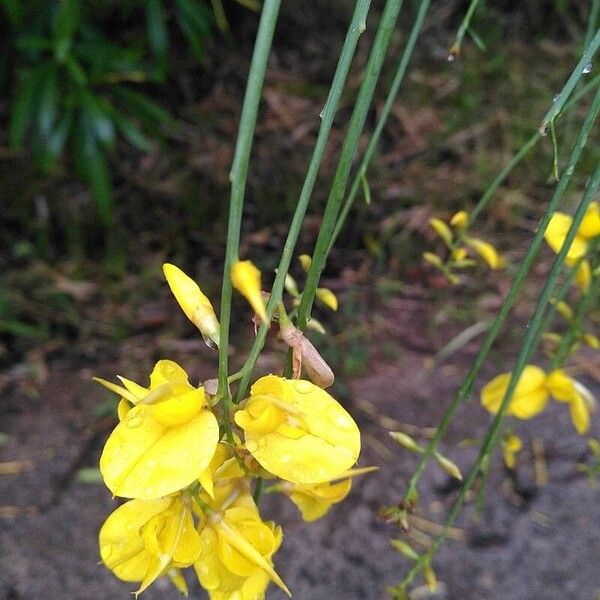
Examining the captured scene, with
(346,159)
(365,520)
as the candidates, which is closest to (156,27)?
(365,520)

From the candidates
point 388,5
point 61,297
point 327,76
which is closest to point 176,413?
point 388,5

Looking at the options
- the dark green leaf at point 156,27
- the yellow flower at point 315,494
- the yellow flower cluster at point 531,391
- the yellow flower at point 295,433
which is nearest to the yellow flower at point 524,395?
the yellow flower cluster at point 531,391

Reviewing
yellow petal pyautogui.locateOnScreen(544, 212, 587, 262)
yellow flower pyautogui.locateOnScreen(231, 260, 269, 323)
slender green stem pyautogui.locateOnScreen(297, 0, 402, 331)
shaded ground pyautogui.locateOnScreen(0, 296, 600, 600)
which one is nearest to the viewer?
yellow flower pyautogui.locateOnScreen(231, 260, 269, 323)

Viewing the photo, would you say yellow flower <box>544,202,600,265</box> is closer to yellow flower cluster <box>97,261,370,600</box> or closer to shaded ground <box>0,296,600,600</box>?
yellow flower cluster <box>97,261,370,600</box>

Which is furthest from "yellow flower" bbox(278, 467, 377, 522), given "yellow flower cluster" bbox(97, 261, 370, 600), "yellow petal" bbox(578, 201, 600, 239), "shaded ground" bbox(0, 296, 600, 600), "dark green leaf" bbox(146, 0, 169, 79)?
"dark green leaf" bbox(146, 0, 169, 79)

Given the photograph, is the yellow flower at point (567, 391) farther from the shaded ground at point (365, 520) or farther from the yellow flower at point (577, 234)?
the shaded ground at point (365, 520)

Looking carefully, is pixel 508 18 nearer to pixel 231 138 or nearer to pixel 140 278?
pixel 231 138
